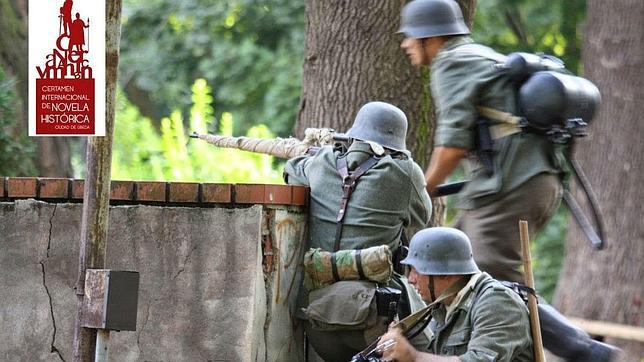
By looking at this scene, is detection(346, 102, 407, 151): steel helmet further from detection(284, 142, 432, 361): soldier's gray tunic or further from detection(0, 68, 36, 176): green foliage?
detection(0, 68, 36, 176): green foliage

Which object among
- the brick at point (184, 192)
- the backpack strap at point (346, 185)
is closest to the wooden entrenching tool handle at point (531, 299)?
the backpack strap at point (346, 185)

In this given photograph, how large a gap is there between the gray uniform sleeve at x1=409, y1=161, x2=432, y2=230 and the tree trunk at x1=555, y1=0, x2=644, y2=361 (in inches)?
296

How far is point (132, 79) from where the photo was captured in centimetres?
2164

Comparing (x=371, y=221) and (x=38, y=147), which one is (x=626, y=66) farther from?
(x=371, y=221)

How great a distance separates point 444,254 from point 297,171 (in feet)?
4.63

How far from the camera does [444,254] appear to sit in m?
5.73

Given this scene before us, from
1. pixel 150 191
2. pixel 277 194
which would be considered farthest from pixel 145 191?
pixel 277 194

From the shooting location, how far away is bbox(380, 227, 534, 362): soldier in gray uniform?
5520 millimetres

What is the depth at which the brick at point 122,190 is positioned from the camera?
615 centimetres

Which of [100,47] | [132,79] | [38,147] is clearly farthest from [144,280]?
[132,79]

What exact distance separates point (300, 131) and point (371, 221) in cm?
225

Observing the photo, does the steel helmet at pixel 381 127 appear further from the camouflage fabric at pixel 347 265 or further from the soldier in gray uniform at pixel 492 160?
the camouflage fabric at pixel 347 265

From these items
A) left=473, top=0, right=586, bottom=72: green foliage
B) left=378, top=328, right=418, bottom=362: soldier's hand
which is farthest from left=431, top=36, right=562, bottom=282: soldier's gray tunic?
left=473, top=0, right=586, bottom=72: green foliage

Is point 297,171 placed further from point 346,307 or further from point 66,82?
point 66,82
